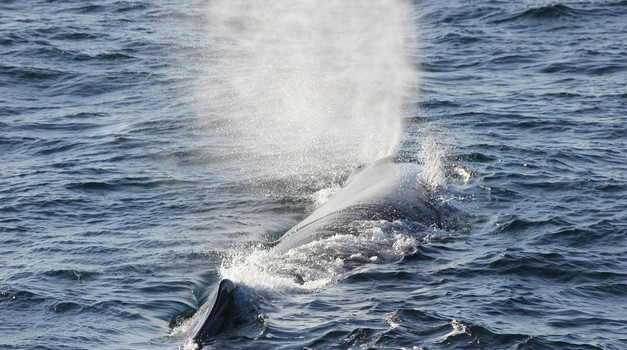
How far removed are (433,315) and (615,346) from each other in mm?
2508

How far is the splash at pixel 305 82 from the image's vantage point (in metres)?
26.2

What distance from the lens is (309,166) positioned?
2456 cm

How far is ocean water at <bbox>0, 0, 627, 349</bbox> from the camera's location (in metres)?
15.0

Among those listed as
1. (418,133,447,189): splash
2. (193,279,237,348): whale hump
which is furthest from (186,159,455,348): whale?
(193,279,237,348): whale hump

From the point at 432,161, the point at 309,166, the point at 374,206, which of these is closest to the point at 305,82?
the point at 309,166

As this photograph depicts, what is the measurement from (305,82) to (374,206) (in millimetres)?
15199

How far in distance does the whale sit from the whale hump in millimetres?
4013

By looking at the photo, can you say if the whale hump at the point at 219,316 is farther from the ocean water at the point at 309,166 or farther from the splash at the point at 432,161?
the splash at the point at 432,161

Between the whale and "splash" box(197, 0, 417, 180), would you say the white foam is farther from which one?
"splash" box(197, 0, 417, 180)

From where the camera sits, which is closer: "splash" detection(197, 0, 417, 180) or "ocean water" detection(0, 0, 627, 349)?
"ocean water" detection(0, 0, 627, 349)

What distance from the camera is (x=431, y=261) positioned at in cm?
1677

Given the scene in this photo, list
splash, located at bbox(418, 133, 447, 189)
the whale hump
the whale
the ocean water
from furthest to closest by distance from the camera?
splash, located at bbox(418, 133, 447, 189) → the whale → the ocean water → the whale hump

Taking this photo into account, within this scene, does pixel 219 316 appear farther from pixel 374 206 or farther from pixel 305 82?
pixel 305 82

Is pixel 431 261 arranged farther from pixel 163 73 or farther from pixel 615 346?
pixel 163 73
